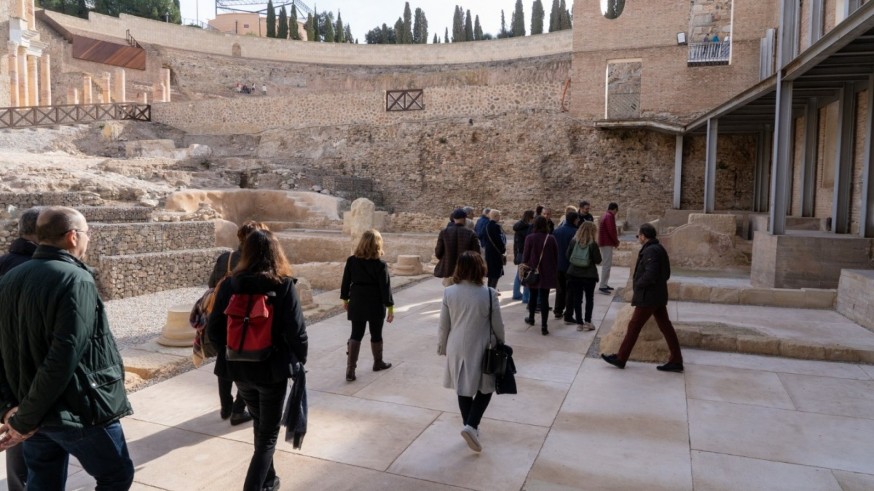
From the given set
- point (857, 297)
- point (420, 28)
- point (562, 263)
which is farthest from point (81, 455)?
point (420, 28)

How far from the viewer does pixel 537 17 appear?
5416cm

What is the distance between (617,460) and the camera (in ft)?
13.0

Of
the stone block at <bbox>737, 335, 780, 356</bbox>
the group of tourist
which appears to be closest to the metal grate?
the stone block at <bbox>737, 335, 780, 356</bbox>

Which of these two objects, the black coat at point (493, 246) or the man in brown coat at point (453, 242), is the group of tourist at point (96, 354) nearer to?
the man in brown coat at point (453, 242)

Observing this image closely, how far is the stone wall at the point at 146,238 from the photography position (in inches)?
512

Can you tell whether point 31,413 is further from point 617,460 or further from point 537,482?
point 617,460

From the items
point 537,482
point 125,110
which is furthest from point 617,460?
point 125,110

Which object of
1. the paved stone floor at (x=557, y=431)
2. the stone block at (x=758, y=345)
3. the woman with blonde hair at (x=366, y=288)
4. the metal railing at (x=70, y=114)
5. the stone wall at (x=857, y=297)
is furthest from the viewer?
the metal railing at (x=70, y=114)

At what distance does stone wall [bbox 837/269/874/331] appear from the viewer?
295 inches

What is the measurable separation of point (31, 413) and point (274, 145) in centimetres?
3119

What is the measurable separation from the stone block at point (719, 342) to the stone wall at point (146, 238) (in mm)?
11945

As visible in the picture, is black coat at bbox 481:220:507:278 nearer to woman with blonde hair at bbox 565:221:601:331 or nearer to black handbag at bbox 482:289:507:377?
woman with blonde hair at bbox 565:221:601:331

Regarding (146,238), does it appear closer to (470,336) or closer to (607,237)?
(607,237)

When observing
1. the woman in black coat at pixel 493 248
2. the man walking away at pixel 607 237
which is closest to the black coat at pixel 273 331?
the woman in black coat at pixel 493 248
